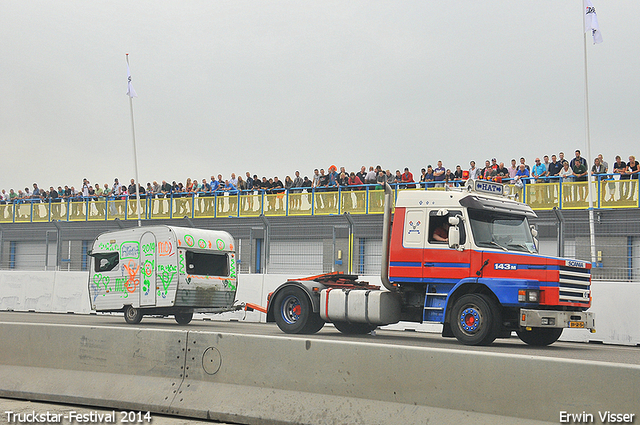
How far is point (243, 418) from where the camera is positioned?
23.6 ft

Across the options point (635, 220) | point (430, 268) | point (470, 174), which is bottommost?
point (430, 268)

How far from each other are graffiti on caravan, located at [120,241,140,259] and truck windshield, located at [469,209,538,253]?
383 inches

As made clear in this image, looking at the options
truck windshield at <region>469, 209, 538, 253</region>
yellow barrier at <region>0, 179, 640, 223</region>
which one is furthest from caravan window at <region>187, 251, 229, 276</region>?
yellow barrier at <region>0, 179, 640, 223</region>

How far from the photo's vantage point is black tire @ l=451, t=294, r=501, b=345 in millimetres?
13078

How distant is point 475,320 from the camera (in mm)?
13312

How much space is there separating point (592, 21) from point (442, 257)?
14.9 meters

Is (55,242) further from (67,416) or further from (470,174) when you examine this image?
(67,416)

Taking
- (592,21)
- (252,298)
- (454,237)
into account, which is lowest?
(252,298)

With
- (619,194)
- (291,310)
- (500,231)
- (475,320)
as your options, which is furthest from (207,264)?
(619,194)

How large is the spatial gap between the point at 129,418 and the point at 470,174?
766 inches

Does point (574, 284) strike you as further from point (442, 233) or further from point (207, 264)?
point (207, 264)

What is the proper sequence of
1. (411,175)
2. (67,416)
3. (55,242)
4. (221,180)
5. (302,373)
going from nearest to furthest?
(302,373)
(67,416)
(411,175)
(55,242)
(221,180)

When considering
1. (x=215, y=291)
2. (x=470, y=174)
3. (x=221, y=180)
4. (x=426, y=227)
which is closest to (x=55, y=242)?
(x=221, y=180)

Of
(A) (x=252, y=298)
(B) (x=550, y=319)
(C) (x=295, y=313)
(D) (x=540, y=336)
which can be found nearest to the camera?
(B) (x=550, y=319)
